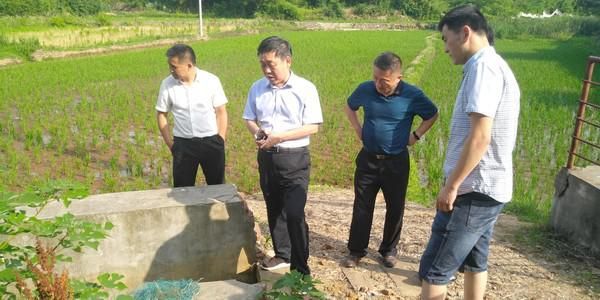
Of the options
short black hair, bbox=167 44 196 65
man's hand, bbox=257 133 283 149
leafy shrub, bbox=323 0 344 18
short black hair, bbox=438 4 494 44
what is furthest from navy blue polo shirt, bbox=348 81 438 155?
leafy shrub, bbox=323 0 344 18

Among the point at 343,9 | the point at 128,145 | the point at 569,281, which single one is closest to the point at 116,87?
the point at 128,145

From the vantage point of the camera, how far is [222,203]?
3.13 metres

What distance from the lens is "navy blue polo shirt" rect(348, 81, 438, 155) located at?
320cm

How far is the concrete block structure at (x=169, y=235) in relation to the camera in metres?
2.99

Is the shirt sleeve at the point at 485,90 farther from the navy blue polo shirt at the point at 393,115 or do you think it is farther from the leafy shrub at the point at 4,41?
the leafy shrub at the point at 4,41

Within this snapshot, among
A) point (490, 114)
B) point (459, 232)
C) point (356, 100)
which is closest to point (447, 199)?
point (459, 232)

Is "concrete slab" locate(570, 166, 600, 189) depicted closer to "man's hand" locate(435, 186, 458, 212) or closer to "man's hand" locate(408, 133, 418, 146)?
"man's hand" locate(408, 133, 418, 146)

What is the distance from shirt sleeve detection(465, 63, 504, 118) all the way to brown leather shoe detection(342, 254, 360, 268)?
5.67ft

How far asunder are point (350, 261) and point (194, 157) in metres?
1.45

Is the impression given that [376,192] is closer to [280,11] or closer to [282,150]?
[282,150]

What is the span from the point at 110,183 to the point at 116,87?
23.0ft

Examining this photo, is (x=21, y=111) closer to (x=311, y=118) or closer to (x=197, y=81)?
(x=197, y=81)

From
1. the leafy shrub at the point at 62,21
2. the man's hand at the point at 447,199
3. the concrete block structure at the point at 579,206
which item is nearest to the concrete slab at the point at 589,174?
the concrete block structure at the point at 579,206

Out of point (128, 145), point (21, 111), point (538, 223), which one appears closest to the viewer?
point (538, 223)
